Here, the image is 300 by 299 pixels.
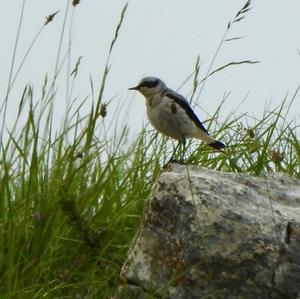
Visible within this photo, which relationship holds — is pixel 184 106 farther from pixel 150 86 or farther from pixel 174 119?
pixel 150 86

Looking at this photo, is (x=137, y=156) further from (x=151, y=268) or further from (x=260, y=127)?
(x=151, y=268)

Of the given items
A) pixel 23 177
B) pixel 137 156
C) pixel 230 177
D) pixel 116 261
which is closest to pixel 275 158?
pixel 230 177

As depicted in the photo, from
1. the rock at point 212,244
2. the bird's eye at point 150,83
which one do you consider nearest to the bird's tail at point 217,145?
the bird's eye at point 150,83

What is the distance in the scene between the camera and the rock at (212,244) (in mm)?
4062

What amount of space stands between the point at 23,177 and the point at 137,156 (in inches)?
44.3

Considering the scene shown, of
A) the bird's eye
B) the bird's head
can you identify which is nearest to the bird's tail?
the bird's head

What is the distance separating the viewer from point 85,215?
5.04 m

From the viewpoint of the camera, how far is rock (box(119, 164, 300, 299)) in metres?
4.06

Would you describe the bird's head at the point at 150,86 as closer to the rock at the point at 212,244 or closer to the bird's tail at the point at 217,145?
the bird's tail at the point at 217,145

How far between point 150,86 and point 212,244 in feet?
10.2

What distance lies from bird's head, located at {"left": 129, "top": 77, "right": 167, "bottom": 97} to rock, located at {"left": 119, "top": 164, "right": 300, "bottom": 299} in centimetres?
266

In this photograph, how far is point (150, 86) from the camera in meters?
7.11

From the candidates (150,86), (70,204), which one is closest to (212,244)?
(70,204)

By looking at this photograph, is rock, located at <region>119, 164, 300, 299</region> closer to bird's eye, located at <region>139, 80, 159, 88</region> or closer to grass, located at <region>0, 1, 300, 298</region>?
grass, located at <region>0, 1, 300, 298</region>
